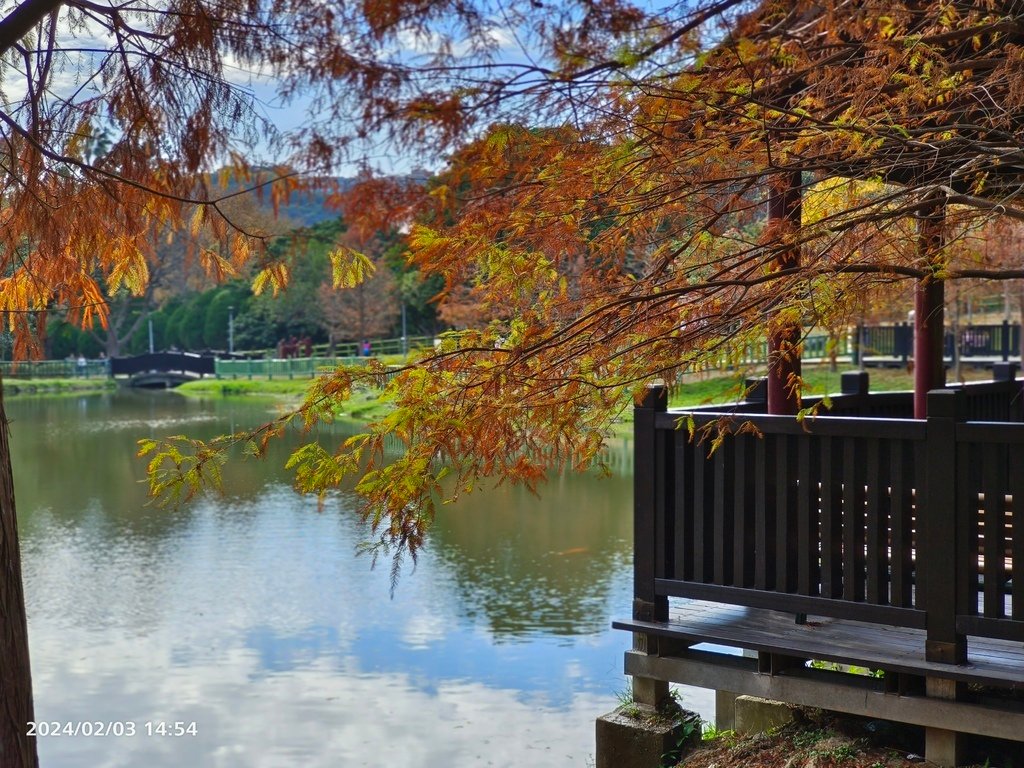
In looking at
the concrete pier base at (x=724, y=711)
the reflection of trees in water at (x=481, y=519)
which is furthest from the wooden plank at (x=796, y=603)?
the reflection of trees in water at (x=481, y=519)

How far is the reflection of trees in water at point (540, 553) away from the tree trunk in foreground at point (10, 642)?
22.0 feet

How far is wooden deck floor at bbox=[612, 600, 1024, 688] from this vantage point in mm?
4352

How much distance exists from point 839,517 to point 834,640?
506 millimetres

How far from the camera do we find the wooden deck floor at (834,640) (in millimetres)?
4352

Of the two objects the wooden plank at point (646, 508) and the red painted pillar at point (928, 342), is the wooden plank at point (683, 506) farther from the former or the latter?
the red painted pillar at point (928, 342)

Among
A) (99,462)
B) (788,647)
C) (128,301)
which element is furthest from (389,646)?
(128,301)

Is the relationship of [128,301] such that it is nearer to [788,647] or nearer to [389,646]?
[389,646]

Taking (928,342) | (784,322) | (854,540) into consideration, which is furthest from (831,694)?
(928,342)

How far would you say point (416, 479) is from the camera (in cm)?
441

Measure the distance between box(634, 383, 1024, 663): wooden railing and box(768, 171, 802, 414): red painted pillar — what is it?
39 cm

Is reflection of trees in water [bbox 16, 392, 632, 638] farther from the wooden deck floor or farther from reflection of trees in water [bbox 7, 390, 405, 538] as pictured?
the wooden deck floor

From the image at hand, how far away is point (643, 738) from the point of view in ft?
16.8

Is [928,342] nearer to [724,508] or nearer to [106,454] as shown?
[724,508]

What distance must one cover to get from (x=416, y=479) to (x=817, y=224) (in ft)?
6.10
